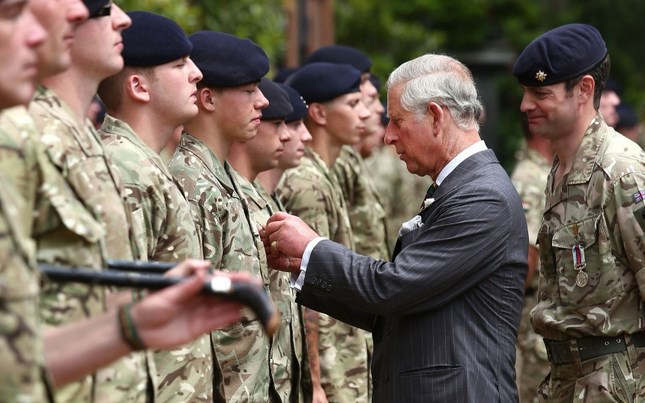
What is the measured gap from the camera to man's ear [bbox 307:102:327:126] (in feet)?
24.7

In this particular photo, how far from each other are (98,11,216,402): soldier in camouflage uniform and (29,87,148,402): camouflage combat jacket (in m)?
0.29

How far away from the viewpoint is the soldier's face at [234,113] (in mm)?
5332

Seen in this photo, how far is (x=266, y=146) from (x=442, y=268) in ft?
5.32

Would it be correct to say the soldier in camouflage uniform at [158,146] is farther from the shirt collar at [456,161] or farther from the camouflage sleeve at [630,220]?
the camouflage sleeve at [630,220]

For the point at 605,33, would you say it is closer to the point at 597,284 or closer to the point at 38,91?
the point at 597,284

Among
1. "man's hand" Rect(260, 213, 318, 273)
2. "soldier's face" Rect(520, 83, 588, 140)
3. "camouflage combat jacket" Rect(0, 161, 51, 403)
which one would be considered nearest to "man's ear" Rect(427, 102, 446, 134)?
"man's hand" Rect(260, 213, 318, 273)

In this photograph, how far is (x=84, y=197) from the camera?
331 centimetres

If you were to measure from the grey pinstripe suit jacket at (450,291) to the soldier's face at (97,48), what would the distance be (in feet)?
4.47

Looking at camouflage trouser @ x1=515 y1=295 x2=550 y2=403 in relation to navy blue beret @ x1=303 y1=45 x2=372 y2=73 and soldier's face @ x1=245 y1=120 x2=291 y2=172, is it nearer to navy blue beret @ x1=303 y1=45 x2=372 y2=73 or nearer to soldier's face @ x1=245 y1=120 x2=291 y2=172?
navy blue beret @ x1=303 y1=45 x2=372 y2=73

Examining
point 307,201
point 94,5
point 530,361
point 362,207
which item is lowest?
point 530,361

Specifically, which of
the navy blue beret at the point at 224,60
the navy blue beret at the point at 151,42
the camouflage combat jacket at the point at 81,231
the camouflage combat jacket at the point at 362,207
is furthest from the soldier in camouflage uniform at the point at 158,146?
the camouflage combat jacket at the point at 362,207

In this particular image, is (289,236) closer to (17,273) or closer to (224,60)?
(224,60)

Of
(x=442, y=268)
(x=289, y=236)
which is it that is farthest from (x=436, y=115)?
(x=289, y=236)

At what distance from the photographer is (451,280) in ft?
15.1
